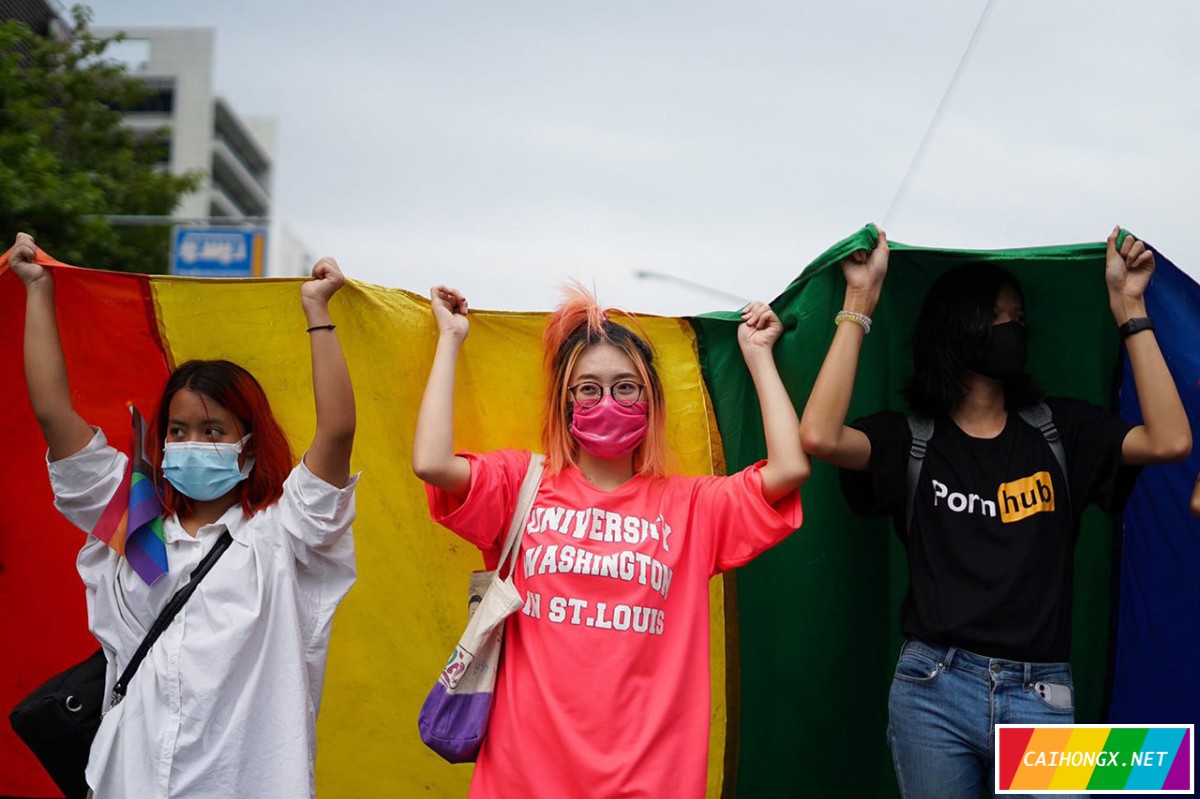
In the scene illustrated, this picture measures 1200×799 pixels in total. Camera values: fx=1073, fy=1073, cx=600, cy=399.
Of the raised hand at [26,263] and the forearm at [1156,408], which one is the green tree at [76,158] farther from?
the forearm at [1156,408]

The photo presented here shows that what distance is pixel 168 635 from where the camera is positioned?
285 cm

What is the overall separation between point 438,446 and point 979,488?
152 centimetres

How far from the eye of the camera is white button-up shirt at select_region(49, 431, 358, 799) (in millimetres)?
2770

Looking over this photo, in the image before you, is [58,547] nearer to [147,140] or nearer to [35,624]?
[35,624]

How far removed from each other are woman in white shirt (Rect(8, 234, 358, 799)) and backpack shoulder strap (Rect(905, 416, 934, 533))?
160 centimetres

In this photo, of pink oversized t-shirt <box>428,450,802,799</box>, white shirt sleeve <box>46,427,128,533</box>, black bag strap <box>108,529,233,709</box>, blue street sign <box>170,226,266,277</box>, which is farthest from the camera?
blue street sign <box>170,226,266,277</box>

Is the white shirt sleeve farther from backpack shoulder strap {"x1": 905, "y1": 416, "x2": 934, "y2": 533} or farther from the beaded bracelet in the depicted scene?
backpack shoulder strap {"x1": 905, "y1": 416, "x2": 934, "y2": 533}

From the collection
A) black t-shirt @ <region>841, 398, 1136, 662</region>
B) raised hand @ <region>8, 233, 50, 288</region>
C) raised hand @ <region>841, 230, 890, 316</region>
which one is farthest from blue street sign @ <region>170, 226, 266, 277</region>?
black t-shirt @ <region>841, 398, 1136, 662</region>

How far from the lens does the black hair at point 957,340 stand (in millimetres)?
3168

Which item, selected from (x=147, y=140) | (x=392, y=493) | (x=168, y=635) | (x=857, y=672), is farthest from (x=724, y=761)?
(x=147, y=140)

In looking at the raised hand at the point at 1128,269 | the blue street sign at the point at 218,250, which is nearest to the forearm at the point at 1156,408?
the raised hand at the point at 1128,269

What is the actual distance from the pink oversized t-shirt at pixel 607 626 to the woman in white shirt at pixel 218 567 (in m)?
0.41

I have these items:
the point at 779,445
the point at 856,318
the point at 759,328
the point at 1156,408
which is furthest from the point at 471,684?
the point at 1156,408

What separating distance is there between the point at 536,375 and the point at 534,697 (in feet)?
4.13
